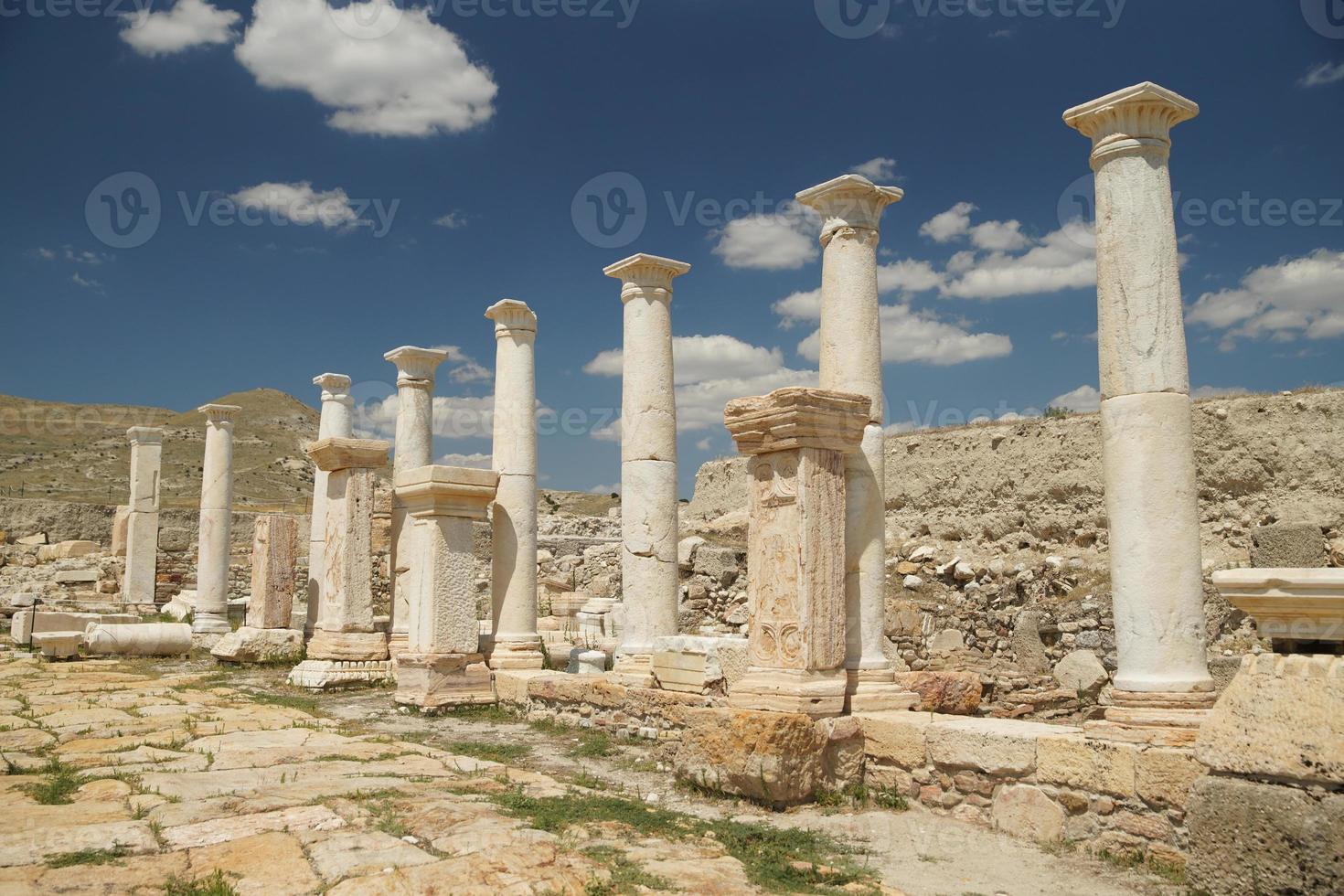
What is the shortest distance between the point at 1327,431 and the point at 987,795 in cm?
1314

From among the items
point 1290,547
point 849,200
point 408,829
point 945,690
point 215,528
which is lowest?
point 408,829

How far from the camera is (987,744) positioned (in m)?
6.06

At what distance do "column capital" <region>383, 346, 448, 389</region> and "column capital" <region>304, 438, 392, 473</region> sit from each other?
4.09ft

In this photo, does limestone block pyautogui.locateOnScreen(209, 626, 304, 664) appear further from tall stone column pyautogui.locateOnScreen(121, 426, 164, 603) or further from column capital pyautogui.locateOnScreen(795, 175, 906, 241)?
column capital pyautogui.locateOnScreen(795, 175, 906, 241)

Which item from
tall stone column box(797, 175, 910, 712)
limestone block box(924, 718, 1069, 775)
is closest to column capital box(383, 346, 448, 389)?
tall stone column box(797, 175, 910, 712)

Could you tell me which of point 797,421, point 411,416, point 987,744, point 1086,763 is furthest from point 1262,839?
point 411,416

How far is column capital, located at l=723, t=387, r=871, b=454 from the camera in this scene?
7027 millimetres

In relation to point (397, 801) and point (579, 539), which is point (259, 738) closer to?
point (397, 801)

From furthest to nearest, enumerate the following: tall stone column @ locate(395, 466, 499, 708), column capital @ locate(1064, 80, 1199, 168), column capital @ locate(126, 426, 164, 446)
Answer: column capital @ locate(126, 426, 164, 446) < tall stone column @ locate(395, 466, 499, 708) < column capital @ locate(1064, 80, 1199, 168)

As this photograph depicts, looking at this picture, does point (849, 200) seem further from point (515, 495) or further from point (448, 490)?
point (515, 495)

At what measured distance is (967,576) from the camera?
17.6 metres

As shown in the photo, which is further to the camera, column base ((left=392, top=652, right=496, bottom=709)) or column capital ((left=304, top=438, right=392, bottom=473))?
column capital ((left=304, top=438, right=392, bottom=473))

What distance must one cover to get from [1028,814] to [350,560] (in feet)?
32.5

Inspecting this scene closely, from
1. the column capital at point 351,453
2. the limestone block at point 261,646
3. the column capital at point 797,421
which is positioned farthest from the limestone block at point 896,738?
the limestone block at point 261,646
